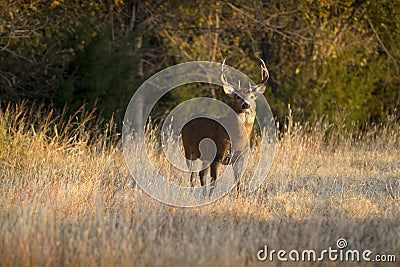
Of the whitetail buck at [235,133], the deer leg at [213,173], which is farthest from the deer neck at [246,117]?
the deer leg at [213,173]

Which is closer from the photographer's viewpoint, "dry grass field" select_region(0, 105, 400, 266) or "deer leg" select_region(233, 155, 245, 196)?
"dry grass field" select_region(0, 105, 400, 266)

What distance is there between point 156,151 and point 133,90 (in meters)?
4.82

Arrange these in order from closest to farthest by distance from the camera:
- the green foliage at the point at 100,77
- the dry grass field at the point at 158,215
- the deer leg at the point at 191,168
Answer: the dry grass field at the point at 158,215 → the deer leg at the point at 191,168 → the green foliage at the point at 100,77

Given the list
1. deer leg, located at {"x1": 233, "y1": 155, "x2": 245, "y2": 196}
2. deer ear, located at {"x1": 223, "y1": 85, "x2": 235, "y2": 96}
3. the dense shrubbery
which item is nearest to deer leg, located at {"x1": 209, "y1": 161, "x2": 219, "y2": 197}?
deer leg, located at {"x1": 233, "y1": 155, "x2": 245, "y2": 196}

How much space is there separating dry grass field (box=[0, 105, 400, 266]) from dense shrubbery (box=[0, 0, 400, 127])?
413 cm

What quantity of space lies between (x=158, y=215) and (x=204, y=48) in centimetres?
1003

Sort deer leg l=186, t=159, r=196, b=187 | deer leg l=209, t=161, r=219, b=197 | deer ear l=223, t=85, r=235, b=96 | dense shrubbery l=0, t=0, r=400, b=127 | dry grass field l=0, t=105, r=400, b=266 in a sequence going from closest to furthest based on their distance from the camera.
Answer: dry grass field l=0, t=105, r=400, b=266 → deer leg l=209, t=161, r=219, b=197 → deer ear l=223, t=85, r=235, b=96 → deer leg l=186, t=159, r=196, b=187 → dense shrubbery l=0, t=0, r=400, b=127

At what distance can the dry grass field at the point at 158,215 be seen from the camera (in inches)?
214

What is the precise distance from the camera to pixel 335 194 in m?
8.02

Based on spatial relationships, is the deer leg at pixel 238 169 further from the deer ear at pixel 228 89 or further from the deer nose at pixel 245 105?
the deer ear at pixel 228 89

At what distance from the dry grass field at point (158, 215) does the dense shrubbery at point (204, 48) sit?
413cm

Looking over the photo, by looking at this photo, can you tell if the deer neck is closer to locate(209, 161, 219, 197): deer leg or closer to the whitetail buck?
the whitetail buck

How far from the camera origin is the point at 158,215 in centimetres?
662

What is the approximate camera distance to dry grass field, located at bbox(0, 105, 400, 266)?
5445 mm
